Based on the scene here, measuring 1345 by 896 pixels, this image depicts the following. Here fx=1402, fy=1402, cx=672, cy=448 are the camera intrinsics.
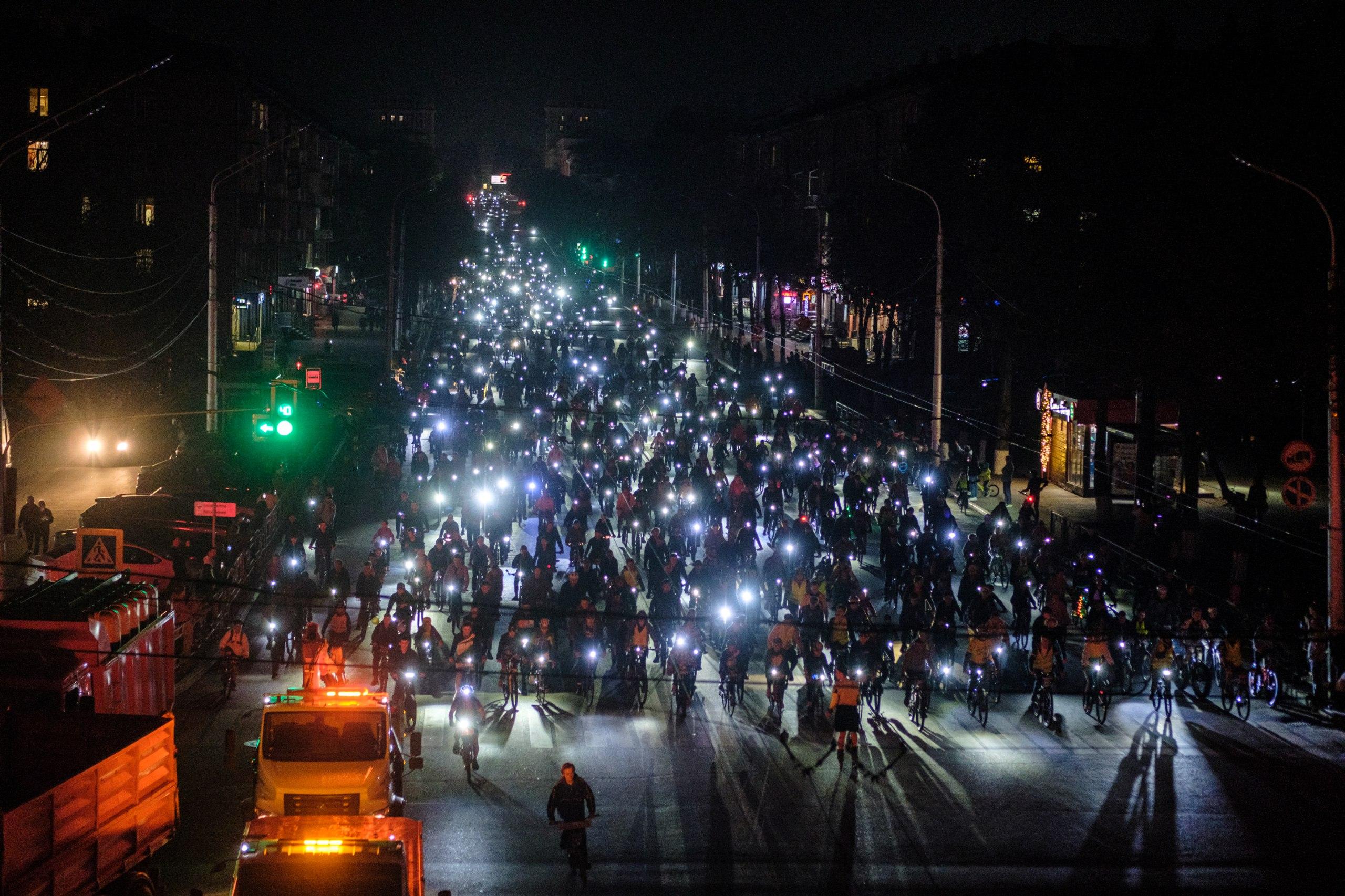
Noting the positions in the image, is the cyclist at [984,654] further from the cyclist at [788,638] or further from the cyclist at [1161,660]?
the cyclist at [788,638]

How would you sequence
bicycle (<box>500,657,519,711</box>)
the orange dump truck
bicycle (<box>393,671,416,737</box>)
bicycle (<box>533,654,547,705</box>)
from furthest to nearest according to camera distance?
bicycle (<box>533,654,547,705</box>)
bicycle (<box>500,657,519,711</box>)
bicycle (<box>393,671,416,737</box>)
the orange dump truck

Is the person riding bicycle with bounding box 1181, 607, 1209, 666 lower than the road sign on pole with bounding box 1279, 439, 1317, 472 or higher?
lower

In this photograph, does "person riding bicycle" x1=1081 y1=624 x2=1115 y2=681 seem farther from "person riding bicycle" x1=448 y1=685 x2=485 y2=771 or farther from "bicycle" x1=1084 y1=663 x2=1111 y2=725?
"person riding bicycle" x1=448 y1=685 x2=485 y2=771

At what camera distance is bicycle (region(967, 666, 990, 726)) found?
58.2 ft

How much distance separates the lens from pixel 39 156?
160 ft

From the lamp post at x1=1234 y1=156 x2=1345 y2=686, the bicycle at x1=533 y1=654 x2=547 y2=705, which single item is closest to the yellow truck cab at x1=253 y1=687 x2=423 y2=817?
the bicycle at x1=533 y1=654 x2=547 y2=705

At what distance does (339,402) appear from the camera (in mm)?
44031

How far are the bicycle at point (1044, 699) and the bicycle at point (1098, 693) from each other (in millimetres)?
484

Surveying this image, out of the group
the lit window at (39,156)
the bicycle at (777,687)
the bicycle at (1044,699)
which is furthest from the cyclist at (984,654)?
the lit window at (39,156)

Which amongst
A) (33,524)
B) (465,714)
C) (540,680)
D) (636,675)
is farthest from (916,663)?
(33,524)

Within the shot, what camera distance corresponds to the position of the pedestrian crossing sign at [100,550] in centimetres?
1817

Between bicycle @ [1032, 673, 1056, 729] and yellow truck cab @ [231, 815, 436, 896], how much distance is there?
33.6 ft

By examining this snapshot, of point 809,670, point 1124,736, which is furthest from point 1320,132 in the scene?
point 809,670

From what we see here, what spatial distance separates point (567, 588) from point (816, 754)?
17.4 feet
